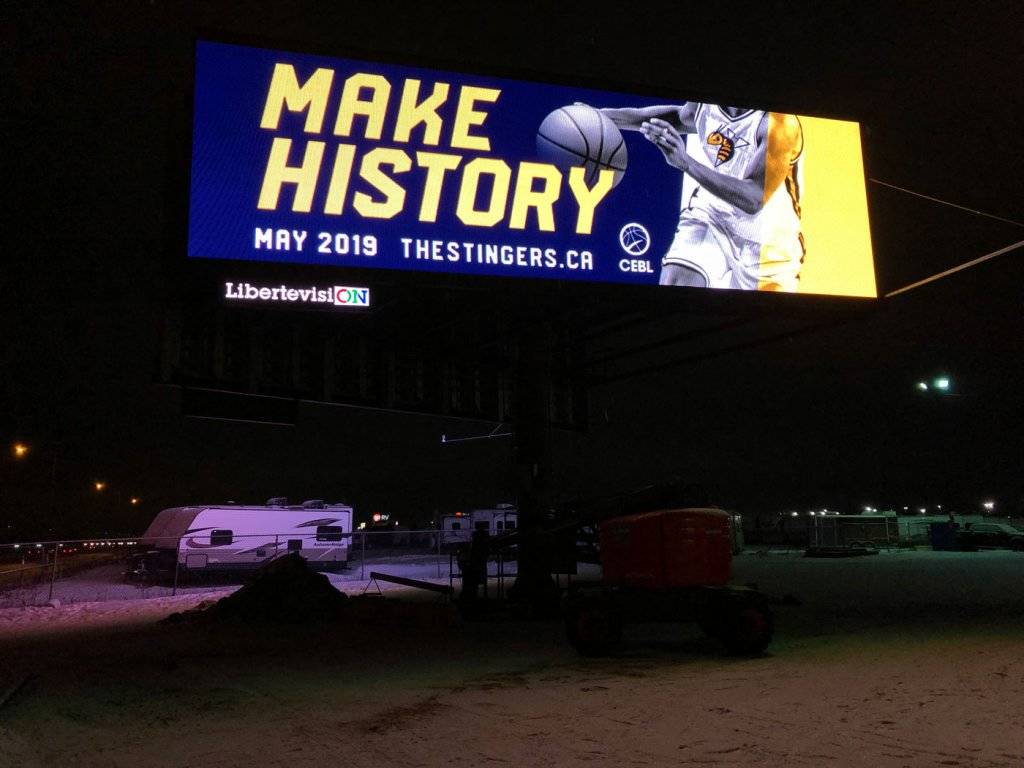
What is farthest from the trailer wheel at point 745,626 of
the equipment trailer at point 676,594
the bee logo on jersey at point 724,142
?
the bee logo on jersey at point 724,142

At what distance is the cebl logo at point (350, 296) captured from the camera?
1272cm

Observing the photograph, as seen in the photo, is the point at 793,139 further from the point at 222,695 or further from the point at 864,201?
the point at 222,695

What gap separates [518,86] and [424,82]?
1.82m

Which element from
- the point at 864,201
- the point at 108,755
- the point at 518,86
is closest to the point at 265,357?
the point at 518,86

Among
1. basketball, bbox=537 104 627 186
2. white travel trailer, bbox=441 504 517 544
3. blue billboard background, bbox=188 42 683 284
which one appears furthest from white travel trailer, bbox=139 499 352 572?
basketball, bbox=537 104 627 186

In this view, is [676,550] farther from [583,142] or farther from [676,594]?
[583,142]

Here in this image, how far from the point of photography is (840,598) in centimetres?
1761

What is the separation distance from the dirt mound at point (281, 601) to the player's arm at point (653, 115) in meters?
11.3

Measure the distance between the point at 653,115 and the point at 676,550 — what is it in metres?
8.83

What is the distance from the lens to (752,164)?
15.4m

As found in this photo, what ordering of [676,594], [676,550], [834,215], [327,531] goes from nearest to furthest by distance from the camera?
[676,594], [676,550], [834,215], [327,531]

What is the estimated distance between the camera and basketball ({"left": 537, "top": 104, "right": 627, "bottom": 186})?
1407 cm

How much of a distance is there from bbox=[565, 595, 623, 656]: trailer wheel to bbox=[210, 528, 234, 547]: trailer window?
16484 millimetres

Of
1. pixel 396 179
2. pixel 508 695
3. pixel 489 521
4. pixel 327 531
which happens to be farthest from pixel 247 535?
pixel 508 695
